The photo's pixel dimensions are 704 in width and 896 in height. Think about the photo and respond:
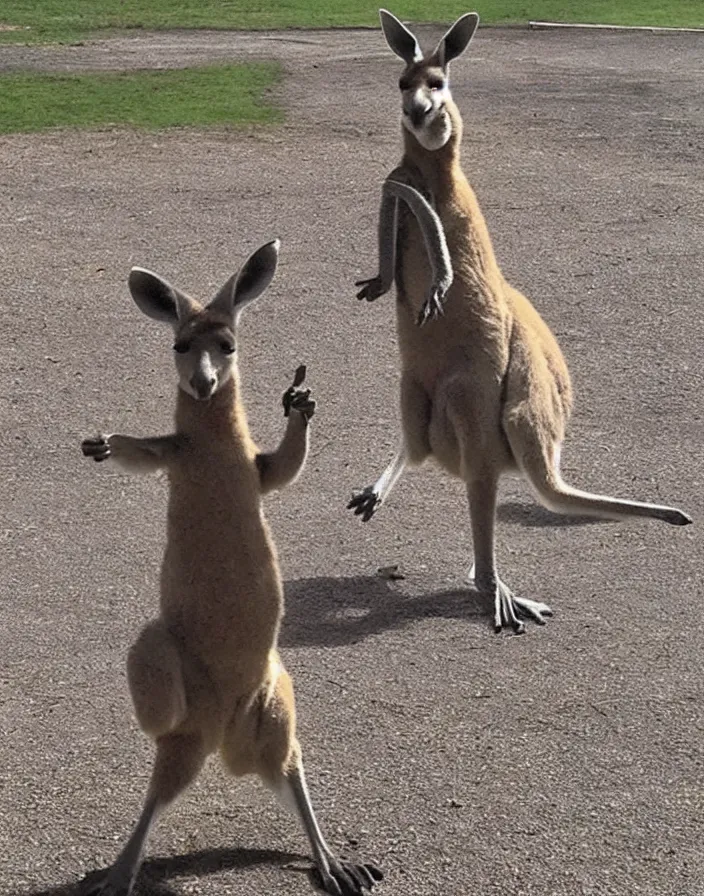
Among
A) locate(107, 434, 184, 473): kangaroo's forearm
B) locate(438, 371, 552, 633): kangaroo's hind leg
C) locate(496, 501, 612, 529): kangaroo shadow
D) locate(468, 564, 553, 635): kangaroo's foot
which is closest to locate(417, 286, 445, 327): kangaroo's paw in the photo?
locate(438, 371, 552, 633): kangaroo's hind leg

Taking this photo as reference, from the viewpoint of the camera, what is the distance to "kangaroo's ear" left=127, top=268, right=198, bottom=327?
4316mm

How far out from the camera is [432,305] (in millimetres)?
5742

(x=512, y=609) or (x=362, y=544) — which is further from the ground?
→ (x=512, y=609)

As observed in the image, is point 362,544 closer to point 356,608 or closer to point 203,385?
point 356,608

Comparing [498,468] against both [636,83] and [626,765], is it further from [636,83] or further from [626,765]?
[636,83]

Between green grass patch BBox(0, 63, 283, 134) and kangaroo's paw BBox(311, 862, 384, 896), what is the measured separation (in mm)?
9248

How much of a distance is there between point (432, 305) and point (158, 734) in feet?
6.76

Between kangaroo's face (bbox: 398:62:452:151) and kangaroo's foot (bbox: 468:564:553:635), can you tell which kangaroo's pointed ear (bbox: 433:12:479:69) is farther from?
kangaroo's foot (bbox: 468:564:553:635)

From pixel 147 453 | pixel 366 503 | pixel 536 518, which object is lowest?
pixel 536 518

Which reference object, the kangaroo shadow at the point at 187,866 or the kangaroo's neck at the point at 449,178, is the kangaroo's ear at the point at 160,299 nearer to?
the kangaroo shadow at the point at 187,866

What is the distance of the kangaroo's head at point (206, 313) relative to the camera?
4234mm

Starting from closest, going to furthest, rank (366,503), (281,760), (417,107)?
(281,760), (417,107), (366,503)

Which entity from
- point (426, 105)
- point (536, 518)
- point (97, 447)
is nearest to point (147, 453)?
point (97, 447)

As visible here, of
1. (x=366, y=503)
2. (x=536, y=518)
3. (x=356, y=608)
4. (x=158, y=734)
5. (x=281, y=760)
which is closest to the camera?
(x=158, y=734)
